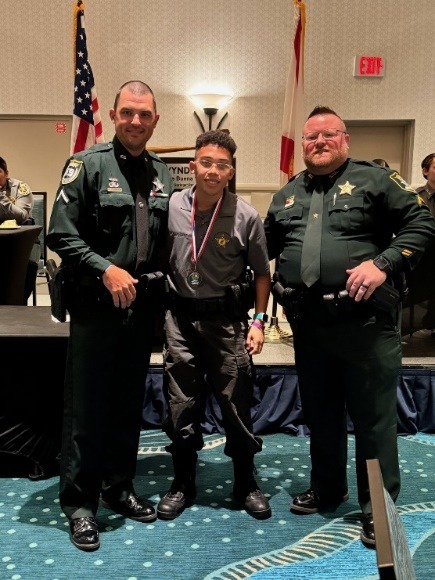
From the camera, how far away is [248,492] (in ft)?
7.97

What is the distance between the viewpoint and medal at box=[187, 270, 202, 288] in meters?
2.27

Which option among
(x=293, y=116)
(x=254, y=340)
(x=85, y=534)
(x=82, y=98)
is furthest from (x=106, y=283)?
(x=293, y=116)

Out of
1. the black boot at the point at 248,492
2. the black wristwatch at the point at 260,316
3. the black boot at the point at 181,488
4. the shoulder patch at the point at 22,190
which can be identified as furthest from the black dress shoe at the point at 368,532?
the shoulder patch at the point at 22,190

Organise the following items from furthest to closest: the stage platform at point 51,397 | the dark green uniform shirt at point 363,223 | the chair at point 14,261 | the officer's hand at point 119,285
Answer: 1. the chair at point 14,261
2. the stage platform at point 51,397
3. the dark green uniform shirt at point 363,223
4. the officer's hand at point 119,285

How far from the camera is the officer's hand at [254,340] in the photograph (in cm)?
230

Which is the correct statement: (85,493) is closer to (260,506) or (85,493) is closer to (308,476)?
(260,506)

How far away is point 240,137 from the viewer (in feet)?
22.1

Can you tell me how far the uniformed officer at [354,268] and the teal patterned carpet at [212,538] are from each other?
A: 19cm

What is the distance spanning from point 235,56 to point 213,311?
5.16 m

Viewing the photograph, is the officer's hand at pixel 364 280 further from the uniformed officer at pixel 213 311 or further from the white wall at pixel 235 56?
the white wall at pixel 235 56

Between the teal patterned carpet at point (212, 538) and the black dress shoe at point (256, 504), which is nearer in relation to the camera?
the teal patterned carpet at point (212, 538)

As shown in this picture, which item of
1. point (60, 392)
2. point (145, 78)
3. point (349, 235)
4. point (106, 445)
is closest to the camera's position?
point (349, 235)

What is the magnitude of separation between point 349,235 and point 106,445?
1256mm

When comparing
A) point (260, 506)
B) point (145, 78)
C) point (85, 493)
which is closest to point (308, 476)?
point (260, 506)
